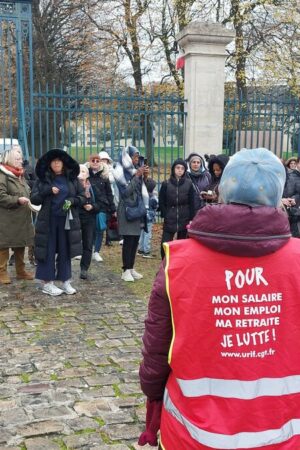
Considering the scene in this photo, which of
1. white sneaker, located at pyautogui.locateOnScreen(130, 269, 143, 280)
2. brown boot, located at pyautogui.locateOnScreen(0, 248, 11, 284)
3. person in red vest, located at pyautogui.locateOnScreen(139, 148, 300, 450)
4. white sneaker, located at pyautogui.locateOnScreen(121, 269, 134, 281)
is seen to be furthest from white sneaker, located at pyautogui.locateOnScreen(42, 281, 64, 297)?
person in red vest, located at pyautogui.locateOnScreen(139, 148, 300, 450)

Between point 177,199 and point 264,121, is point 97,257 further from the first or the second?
point 264,121

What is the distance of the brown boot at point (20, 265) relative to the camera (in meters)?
7.15

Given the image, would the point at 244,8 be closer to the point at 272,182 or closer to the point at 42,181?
the point at 42,181

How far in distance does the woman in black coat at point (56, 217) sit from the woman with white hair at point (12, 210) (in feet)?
1.94

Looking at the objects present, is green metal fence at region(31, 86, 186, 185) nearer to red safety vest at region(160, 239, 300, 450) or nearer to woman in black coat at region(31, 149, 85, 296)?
woman in black coat at region(31, 149, 85, 296)

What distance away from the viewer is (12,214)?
6.95 meters

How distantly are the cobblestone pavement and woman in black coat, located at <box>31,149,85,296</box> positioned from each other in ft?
1.08

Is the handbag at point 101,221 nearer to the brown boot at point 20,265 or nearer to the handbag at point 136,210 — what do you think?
the handbag at point 136,210

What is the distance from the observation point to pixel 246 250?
1769mm

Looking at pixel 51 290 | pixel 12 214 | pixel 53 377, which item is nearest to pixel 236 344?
pixel 53 377

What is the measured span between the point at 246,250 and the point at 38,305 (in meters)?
4.76

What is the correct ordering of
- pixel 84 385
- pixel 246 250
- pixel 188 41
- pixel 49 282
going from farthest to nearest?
pixel 188 41 < pixel 49 282 < pixel 84 385 < pixel 246 250

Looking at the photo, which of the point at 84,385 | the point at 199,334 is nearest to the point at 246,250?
the point at 199,334

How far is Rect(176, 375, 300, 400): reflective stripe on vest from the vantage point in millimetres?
1800
